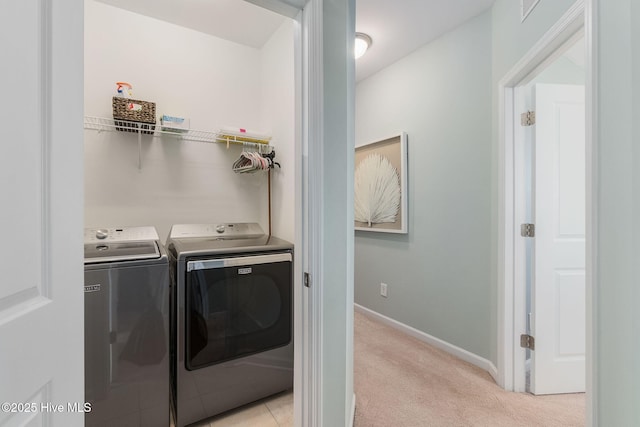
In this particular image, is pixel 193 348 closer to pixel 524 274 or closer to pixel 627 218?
pixel 627 218

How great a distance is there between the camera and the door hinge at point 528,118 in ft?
5.92

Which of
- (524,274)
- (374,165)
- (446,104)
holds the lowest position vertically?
(524,274)

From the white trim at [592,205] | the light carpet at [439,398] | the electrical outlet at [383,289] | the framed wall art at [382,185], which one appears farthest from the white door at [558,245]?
the electrical outlet at [383,289]

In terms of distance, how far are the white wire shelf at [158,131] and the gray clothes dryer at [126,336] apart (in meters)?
0.92

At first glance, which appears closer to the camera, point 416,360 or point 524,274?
point 524,274

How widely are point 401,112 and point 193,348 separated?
2.60 m

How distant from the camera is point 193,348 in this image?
153 centimetres

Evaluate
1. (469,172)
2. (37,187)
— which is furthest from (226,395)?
(469,172)

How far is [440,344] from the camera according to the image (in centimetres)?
239

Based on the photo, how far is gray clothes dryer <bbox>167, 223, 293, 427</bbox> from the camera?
152 cm

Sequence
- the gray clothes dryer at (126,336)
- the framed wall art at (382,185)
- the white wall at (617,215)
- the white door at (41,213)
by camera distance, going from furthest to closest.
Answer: the framed wall art at (382,185) → the gray clothes dryer at (126,336) → the white wall at (617,215) → the white door at (41,213)

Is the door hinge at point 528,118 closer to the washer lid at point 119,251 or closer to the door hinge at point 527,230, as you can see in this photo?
the door hinge at point 527,230

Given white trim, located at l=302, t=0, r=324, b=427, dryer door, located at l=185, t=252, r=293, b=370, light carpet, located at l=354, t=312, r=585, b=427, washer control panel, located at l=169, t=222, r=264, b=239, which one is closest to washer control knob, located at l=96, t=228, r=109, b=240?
washer control panel, located at l=169, t=222, r=264, b=239

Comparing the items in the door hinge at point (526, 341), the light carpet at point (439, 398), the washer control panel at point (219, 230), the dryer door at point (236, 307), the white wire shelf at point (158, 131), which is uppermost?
the white wire shelf at point (158, 131)
